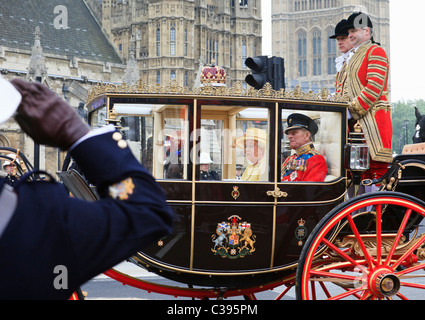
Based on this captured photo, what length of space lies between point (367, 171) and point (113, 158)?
146 inches

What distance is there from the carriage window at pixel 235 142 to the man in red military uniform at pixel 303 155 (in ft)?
0.91

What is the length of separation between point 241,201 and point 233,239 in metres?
0.26

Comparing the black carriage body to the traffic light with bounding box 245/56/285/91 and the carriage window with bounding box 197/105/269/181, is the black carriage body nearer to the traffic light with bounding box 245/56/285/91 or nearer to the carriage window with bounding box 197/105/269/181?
the carriage window with bounding box 197/105/269/181

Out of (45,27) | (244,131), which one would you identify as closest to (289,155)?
(244,131)

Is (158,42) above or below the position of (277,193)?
above

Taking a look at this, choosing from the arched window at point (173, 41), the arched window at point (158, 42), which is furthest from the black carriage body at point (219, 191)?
the arched window at point (158, 42)

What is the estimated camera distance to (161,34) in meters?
54.6

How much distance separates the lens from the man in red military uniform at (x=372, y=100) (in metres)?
4.71

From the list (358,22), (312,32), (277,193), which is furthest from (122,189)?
(312,32)

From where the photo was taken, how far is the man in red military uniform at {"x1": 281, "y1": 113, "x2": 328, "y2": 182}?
4.65 m

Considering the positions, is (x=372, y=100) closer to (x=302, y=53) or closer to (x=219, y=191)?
(x=219, y=191)

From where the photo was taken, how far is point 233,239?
4215 millimetres

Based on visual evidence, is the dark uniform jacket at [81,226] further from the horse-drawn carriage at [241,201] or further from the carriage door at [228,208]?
the carriage door at [228,208]

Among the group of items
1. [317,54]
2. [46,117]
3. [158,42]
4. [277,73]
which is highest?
[317,54]
